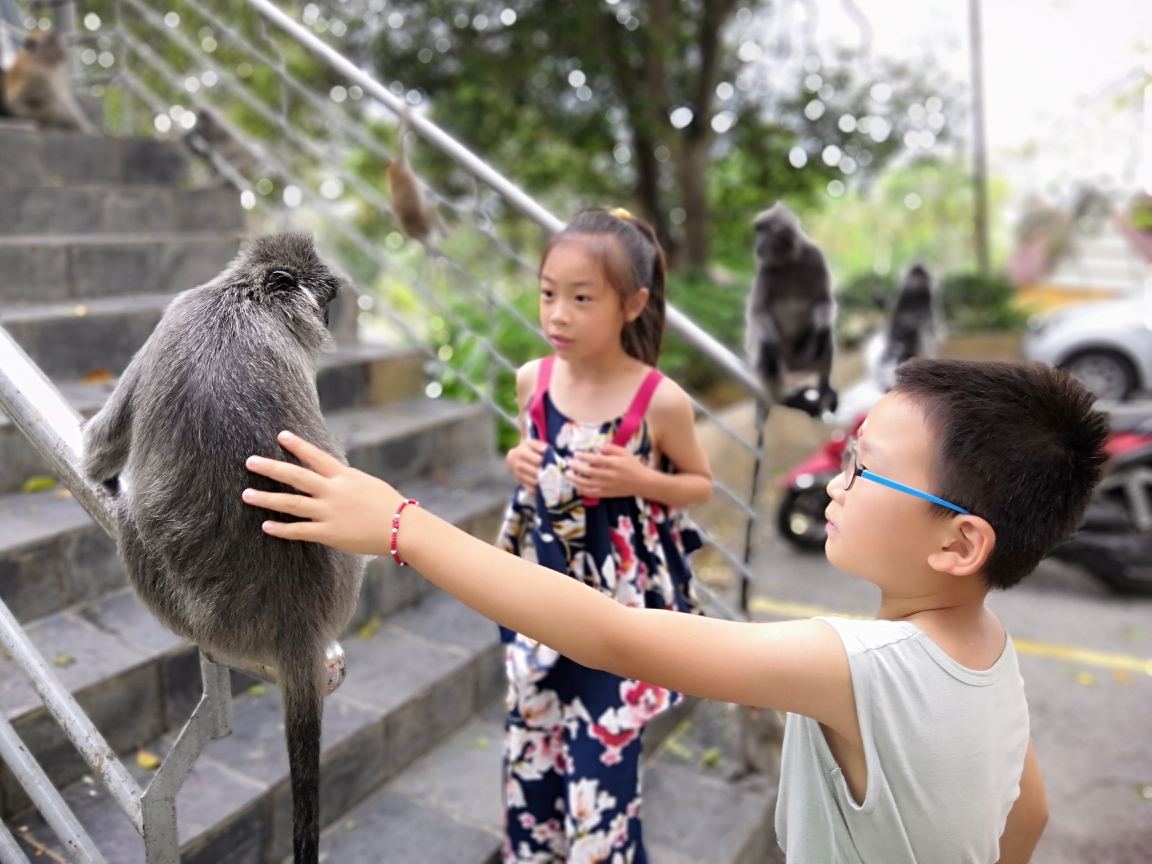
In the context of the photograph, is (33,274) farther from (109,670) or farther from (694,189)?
(694,189)

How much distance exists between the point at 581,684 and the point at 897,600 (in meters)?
0.92

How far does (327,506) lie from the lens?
3.38ft

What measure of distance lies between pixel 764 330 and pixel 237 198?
2988mm

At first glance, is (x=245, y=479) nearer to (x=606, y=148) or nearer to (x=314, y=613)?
(x=314, y=613)

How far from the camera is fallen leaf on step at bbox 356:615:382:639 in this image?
292cm

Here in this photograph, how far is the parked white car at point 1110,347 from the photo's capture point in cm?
878

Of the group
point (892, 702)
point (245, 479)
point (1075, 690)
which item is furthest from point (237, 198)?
point (1075, 690)

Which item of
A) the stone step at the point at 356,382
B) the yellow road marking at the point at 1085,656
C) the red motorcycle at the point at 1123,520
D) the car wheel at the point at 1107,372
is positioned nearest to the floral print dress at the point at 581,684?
the stone step at the point at 356,382

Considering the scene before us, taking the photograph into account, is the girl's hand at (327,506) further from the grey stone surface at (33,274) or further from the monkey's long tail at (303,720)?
the grey stone surface at (33,274)

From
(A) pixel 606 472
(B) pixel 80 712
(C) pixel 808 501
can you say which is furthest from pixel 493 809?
(C) pixel 808 501

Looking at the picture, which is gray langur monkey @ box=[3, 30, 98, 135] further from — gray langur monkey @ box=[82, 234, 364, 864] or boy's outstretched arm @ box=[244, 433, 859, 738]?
boy's outstretched arm @ box=[244, 433, 859, 738]

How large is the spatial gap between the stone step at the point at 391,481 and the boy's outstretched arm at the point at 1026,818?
6.89ft

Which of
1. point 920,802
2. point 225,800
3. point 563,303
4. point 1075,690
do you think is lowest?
point 1075,690

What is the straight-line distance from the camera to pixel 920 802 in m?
1.09
